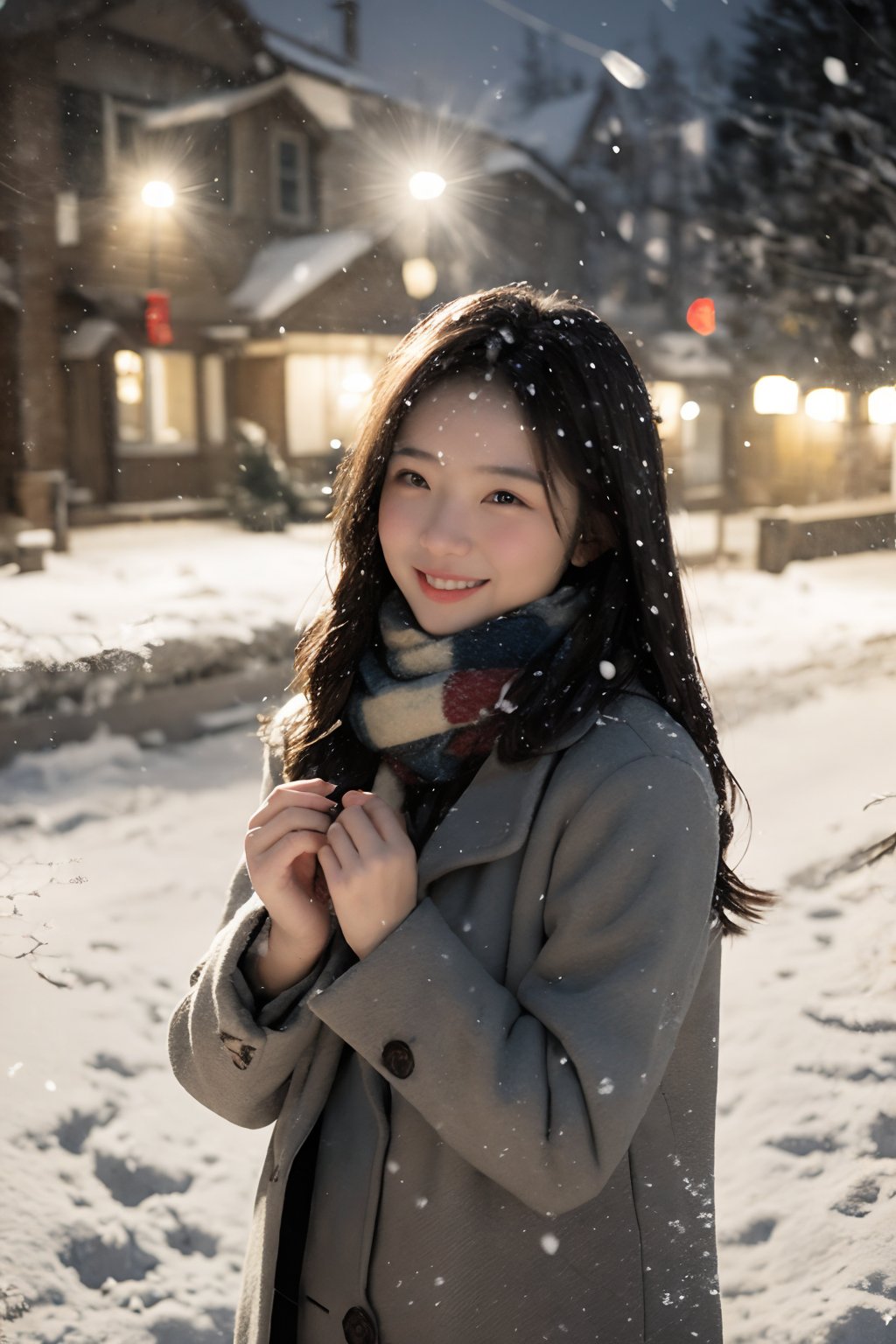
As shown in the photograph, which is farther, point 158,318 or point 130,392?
point 130,392

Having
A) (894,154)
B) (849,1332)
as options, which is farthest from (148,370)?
(849,1332)

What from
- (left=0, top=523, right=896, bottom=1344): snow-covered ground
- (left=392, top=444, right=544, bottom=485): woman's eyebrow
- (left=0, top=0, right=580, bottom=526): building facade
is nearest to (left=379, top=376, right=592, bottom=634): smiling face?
(left=392, top=444, right=544, bottom=485): woman's eyebrow

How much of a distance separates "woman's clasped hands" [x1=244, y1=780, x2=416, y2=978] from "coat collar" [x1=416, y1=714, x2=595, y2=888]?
0.12ft

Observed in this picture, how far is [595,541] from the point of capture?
1193 millimetres

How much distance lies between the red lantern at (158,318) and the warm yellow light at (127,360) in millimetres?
71

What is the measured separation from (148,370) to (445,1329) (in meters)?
3.46

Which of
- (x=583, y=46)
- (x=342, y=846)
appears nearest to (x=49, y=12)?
(x=583, y=46)

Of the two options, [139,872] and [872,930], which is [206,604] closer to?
[139,872]

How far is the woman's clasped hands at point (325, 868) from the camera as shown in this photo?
0.98 m

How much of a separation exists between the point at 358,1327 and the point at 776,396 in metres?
2.18

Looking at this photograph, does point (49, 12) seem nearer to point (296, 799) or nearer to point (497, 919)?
point (296, 799)


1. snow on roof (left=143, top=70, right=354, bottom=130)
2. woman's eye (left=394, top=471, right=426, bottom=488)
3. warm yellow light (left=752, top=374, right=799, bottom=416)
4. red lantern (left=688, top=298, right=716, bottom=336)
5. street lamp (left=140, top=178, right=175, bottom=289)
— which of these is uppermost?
snow on roof (left=143, top=70, right=354, bottom=130)

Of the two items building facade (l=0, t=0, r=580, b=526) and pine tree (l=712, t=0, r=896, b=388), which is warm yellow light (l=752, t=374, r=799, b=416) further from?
building facade (l=0, t=0, r=580, b=526)

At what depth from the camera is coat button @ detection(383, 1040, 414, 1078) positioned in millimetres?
954
